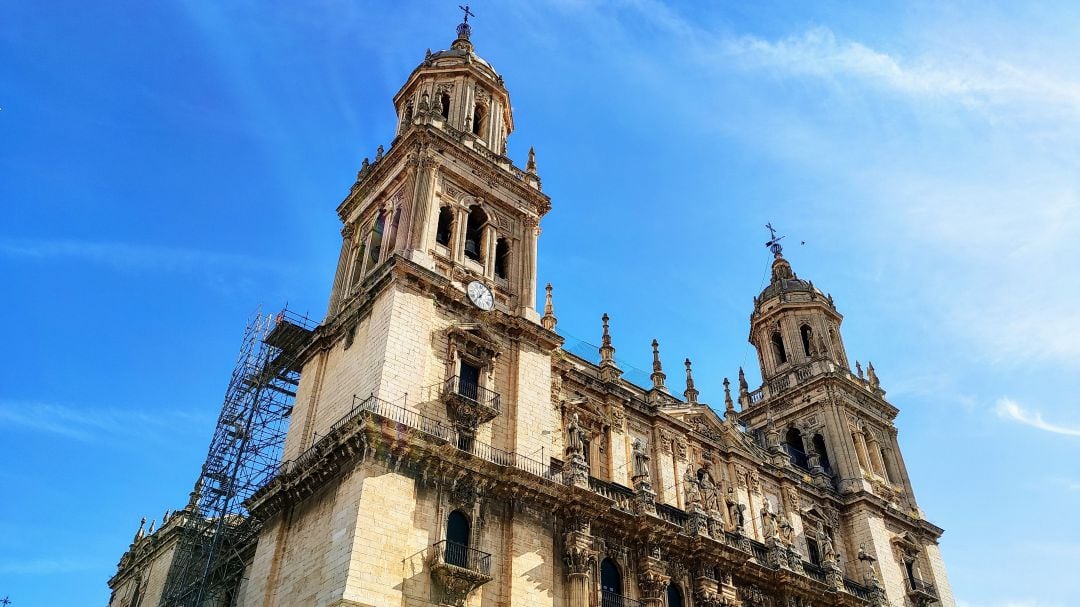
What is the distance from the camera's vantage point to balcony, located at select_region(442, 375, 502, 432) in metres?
27.5

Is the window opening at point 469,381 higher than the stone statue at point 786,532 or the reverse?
higher

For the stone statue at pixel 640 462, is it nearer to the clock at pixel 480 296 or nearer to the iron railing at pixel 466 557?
the clock at pixel 480 296

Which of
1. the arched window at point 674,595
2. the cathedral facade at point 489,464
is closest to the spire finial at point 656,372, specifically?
the cathedral facade at point 489,464

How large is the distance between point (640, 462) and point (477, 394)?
332 inches

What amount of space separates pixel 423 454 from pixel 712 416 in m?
17.6

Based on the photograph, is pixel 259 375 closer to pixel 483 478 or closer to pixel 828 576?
pixel 483 478

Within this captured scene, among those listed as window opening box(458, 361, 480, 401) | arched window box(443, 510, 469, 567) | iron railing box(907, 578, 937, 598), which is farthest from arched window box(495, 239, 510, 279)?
iron railing box(907, 578, 937, 598)

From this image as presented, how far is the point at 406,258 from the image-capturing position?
1154 inches

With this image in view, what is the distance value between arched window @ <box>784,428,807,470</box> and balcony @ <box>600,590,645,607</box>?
18566 mm

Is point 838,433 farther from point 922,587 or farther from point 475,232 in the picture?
point 475,232

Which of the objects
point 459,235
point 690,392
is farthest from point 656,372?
point 459,235

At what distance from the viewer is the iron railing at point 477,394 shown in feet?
91.9

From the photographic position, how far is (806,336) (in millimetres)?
52062

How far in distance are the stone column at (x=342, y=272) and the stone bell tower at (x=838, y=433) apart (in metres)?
21.7
